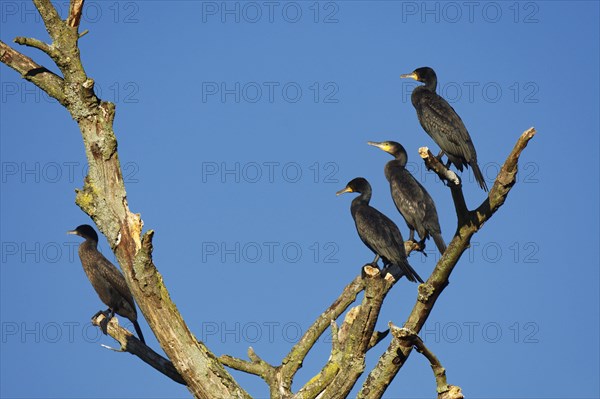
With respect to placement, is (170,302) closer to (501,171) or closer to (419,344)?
(419,344)

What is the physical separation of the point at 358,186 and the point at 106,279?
11.1 ft

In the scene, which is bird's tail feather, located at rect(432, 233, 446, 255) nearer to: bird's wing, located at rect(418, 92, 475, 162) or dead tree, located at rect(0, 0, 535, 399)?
bird's wing, located at rect(418, 92, 475, 162)

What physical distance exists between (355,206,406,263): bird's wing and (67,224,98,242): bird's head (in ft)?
12.1

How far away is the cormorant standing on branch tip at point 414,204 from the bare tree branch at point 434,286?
7.58ft

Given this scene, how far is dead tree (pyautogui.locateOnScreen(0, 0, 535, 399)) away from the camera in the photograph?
7660 millimetres

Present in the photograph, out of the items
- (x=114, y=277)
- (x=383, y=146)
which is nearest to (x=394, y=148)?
(x=383, y=146)

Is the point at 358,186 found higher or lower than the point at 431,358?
higher

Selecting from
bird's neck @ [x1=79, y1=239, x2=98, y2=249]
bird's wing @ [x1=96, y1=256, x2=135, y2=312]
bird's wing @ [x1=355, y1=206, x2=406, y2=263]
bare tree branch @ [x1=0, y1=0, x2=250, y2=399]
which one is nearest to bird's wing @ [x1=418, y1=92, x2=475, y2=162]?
bird's wing @ [x1=355, y1=206, x2=406, y2=263]

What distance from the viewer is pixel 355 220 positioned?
10.9 metres

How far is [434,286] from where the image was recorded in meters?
7.75

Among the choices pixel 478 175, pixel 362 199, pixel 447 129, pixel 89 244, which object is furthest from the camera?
pixel 89 244

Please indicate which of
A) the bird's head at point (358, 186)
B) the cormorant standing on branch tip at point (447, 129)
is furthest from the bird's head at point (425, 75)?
the bird's head at point (358, 186)

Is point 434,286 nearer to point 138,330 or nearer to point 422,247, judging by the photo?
point 422,247

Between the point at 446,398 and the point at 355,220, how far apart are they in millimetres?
3970
